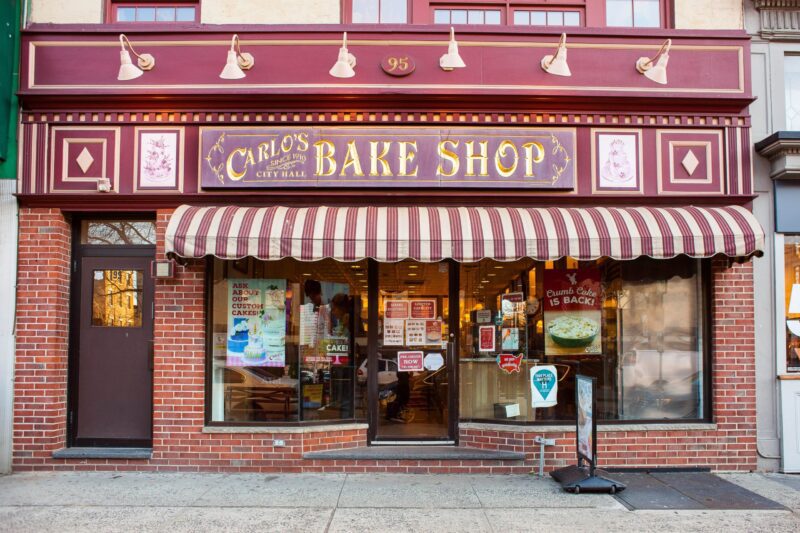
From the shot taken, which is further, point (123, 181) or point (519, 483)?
point (123, 181)

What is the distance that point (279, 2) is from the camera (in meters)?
7.77

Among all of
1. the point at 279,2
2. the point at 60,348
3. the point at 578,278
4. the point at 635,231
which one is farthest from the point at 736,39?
the point at 60,348

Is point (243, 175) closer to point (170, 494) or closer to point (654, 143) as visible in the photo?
point (170, 494)

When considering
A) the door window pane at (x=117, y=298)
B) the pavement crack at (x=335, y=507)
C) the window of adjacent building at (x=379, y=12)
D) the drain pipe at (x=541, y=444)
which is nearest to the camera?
the pavement crack at (x=335, y=507)

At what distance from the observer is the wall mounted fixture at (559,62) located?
6.98 meters

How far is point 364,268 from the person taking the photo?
783 centimetres

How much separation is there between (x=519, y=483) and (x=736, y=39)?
582cm

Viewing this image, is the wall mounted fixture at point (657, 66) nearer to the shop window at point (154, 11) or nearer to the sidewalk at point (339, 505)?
the sidewalk at point (339, 505)

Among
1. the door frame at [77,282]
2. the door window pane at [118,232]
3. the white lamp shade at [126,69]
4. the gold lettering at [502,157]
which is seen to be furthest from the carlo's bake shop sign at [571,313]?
the white lamp shade at [126,69]

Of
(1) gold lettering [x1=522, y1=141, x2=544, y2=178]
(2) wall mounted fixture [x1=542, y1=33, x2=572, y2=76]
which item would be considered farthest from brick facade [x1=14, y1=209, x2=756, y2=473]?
(2) wall mounted fixture [x1=542, y1=33, x2=572, y2=76]

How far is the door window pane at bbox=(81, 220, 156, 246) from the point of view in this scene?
25.5 feet

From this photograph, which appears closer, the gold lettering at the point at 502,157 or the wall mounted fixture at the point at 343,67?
the wall mounted fixture at the point at 343,67

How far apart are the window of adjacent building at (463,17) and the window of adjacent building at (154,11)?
3049 mm

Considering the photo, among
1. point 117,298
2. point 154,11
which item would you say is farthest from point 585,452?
point 154,11
